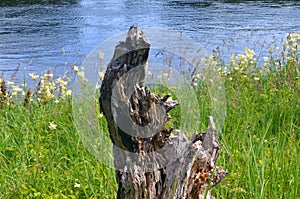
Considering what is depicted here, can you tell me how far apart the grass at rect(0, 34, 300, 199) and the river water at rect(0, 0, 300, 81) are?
2.28 m

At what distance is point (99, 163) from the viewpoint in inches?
90.4

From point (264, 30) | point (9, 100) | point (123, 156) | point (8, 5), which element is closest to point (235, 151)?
point (123, 156)

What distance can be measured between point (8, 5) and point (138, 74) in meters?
12.7

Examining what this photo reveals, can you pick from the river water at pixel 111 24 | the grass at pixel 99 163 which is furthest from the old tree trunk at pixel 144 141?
the river water at pixel 111 24

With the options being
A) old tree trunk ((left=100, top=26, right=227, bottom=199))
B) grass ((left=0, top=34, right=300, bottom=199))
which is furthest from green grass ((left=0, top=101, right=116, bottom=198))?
old tree trunk ((left=100, top=26, right=227, bottom=199))

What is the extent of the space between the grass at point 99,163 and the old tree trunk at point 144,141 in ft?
1.27

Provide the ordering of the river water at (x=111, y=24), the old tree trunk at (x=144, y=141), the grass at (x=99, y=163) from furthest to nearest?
1. the river water at (x=111, y=24)
2. the grass at (x=99, y=163)
3. the old tree trunk at (x=144, y=141)

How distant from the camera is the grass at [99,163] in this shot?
2066 millimetres

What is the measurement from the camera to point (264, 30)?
323 inches

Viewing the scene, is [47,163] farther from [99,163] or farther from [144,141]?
[144,141]

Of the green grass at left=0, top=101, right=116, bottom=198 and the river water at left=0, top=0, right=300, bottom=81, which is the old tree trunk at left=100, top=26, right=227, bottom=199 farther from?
the river water at left=0, top=0, right=300, bottom=81

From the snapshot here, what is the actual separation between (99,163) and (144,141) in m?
0.96

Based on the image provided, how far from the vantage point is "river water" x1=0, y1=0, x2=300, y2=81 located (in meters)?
6.91

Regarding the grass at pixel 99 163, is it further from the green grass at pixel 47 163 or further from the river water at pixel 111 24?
the river water at pixel 111 24
